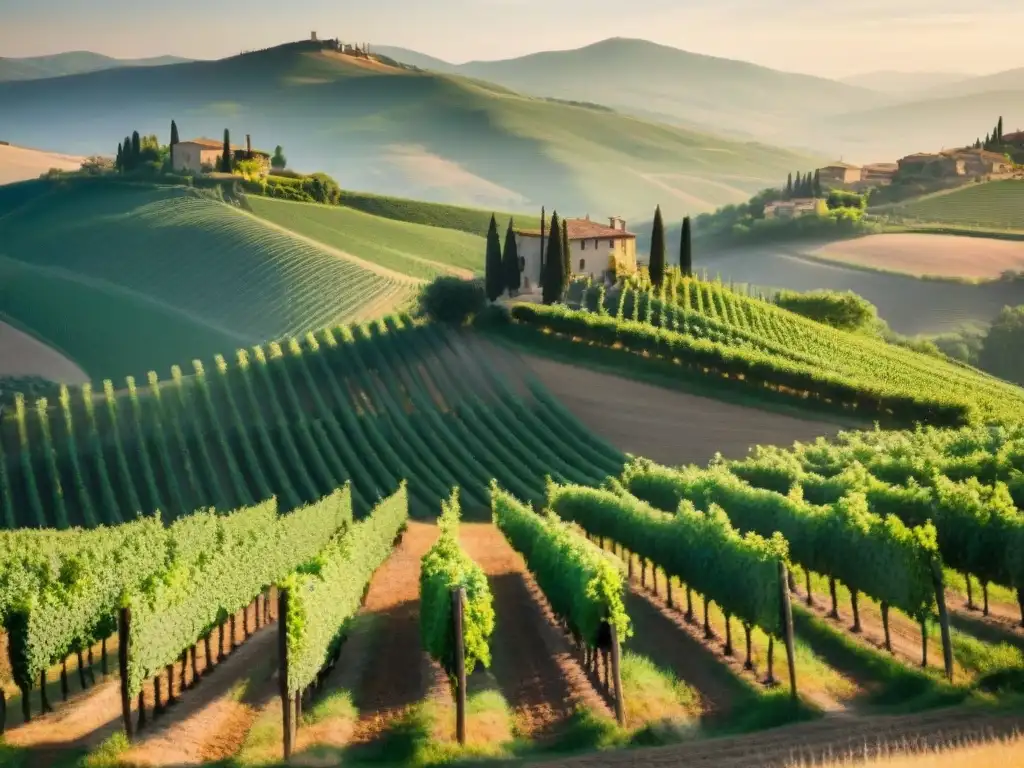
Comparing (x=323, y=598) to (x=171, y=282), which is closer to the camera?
(x=323, y=598)

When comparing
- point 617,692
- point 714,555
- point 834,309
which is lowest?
point 617,692

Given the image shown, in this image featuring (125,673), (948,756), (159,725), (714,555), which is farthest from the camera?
(714,555)

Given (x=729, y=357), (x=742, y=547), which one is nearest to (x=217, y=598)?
(x=742, y=547)

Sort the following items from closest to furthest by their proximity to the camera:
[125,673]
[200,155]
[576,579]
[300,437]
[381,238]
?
[125,673], [576,579], [300,437], [381,238], [200,155]

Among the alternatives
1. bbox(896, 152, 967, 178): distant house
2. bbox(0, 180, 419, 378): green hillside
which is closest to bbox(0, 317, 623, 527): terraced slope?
bbox(0, 180, 419, 378): green hillside

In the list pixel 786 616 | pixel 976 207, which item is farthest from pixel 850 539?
pixel 976 207

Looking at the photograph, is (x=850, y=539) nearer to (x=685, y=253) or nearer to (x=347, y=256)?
(x=685, y=253)

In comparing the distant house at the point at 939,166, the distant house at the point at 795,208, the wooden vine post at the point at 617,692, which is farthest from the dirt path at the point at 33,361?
the distant house at the point at 939,166

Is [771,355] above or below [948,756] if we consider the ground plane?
above

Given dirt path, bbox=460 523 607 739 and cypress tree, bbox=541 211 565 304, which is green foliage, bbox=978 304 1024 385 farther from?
dirt path, bbox=460 523 607 739
